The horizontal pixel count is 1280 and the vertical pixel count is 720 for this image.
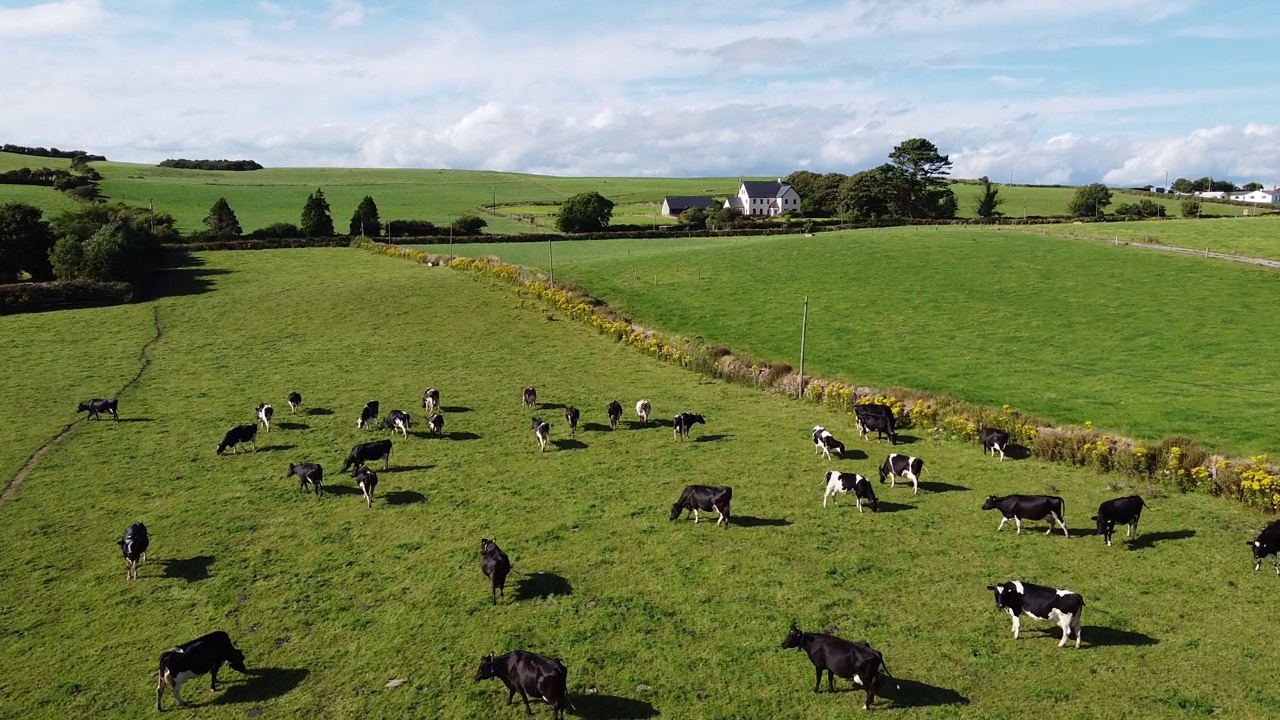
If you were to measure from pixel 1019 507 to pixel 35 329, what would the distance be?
5882 cm

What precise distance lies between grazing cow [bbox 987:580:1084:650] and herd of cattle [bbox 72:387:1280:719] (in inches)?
0.8

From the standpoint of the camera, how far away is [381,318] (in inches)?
1993

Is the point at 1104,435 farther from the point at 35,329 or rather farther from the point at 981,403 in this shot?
the point at 35,329

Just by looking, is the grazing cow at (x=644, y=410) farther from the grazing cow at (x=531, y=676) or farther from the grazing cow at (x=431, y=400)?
the grazing cow at (x=531, y=676)

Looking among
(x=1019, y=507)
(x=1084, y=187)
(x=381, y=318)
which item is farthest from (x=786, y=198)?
(x=1019, y=507)

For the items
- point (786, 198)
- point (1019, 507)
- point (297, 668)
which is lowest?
point (297, 668)

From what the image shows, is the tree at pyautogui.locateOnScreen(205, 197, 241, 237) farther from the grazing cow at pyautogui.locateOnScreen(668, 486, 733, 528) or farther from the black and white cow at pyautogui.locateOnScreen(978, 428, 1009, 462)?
the black and white cow at pyautogui.locateOnScreen(978, 428, 1009, 462)

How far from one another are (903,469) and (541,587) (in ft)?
41.3

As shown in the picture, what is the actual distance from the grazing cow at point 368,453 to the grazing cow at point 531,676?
13.7 meters

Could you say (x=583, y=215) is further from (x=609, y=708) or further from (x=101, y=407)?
(x=609, y=708)

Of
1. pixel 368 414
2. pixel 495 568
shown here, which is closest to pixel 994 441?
pixel 495 568

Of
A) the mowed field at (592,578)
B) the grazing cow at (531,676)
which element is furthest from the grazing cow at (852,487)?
the grazing cow at (531,676)

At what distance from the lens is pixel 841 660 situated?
13.1 metres

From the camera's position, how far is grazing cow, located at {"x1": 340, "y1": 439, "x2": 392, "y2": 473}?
25266 millimetres
